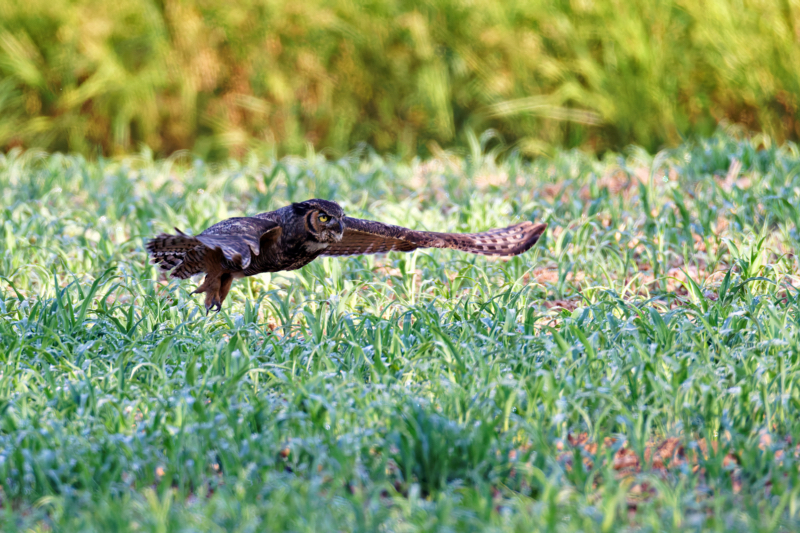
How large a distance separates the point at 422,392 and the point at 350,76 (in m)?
9.60

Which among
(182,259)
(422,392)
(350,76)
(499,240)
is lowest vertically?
(422,392)

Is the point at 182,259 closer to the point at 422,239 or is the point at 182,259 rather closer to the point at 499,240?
the point at 422,239

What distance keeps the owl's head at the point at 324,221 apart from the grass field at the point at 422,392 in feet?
1.38

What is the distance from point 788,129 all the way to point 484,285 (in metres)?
6.69

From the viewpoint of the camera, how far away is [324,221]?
4.47 metres

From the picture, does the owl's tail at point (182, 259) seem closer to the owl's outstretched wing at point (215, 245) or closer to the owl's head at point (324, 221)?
the owl's outstretched wing at point (215, 245)

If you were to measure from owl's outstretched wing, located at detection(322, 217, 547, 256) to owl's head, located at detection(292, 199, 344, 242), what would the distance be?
0.26 feet

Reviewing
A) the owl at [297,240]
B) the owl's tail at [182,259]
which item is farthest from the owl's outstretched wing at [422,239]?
the owl's tail at [182,259]

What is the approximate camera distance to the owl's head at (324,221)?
4.47 meters

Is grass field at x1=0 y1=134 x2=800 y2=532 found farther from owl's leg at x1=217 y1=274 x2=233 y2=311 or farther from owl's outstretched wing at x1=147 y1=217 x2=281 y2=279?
owl's outstretched wing at x1=147 y1=217 x2=281 y2=279

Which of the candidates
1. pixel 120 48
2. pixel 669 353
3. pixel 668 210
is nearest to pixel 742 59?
pixel 668 210

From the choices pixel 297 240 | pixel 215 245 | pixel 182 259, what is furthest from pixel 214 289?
pixel 215 245

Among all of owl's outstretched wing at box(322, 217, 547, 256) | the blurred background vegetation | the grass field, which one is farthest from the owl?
the blurred background vegetation

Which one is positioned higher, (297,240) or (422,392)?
(297,240)
